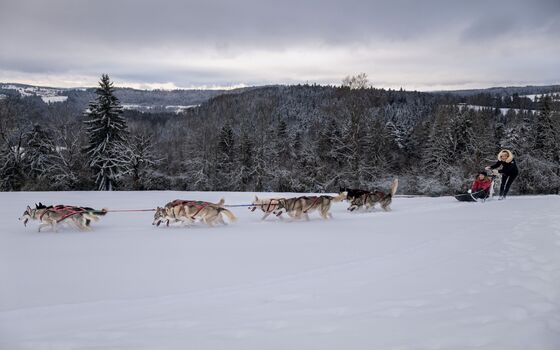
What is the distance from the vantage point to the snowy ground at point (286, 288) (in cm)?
303

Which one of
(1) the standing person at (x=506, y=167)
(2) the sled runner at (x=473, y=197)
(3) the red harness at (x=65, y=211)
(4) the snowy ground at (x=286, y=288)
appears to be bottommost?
(2) the sled runner at (x=473, y=197)

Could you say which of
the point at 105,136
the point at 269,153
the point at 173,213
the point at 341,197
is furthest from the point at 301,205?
the point at 269,153

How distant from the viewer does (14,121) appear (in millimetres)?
31703

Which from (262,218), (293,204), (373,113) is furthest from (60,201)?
(373,113)

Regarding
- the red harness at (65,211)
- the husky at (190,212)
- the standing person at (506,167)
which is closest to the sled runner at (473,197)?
the standing person at (506,167)

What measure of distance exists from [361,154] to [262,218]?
31.3 metres

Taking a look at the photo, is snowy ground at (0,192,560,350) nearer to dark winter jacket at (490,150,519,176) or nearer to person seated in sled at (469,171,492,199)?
person seated in sled at (469,171,492,199)

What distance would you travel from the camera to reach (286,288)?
13.7 ft

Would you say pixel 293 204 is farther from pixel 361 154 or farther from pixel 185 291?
→ pixel 361 154

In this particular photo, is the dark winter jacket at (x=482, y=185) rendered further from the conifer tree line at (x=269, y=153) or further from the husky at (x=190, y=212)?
the conifer tree line at (x=269, y=153)

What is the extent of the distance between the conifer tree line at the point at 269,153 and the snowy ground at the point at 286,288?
2187 centimetres

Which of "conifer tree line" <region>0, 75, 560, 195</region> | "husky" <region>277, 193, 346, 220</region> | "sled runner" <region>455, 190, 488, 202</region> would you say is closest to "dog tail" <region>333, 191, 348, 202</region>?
"husky" <region>277, 193, 346, 220</region>

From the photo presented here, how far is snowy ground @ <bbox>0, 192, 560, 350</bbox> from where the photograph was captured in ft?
9.95

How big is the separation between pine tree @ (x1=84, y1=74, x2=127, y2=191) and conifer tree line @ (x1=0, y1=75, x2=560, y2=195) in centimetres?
7
